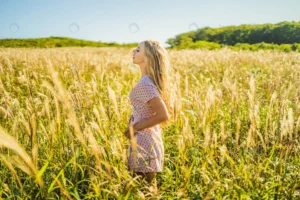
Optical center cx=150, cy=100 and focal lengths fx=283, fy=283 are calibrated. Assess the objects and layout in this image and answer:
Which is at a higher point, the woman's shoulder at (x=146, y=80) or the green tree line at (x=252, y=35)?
the green tree line at (x=252, y=35)

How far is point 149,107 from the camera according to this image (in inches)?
91.9

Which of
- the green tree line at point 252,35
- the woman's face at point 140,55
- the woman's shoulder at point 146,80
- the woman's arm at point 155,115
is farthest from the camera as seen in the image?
the green tree line at point 252,35

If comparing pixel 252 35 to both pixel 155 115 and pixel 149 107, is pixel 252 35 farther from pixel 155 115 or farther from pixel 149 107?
pixel 155 115

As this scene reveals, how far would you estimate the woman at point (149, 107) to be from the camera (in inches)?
85.9

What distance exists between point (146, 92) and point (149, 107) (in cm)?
15

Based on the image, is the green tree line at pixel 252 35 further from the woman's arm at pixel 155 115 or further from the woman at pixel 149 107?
the woman's arm at pixel 155 115

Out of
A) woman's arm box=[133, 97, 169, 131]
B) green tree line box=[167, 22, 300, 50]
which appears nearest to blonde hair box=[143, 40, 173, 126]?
woman's arm box=[133, 97, 169, 131]

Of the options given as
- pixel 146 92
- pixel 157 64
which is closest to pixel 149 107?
pixel 146 92

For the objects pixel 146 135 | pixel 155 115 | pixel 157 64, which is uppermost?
pixel 157 64

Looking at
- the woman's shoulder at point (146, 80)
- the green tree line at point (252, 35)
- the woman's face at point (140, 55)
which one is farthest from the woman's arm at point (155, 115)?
the green tree line at point (252, 35)

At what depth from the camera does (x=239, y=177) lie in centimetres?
194

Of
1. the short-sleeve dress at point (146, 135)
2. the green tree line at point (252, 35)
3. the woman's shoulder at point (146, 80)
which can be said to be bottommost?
the short-sleeve dress at point (146, 135)

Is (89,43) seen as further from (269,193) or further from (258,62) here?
(269,193)

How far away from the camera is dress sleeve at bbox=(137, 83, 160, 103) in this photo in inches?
88.0
